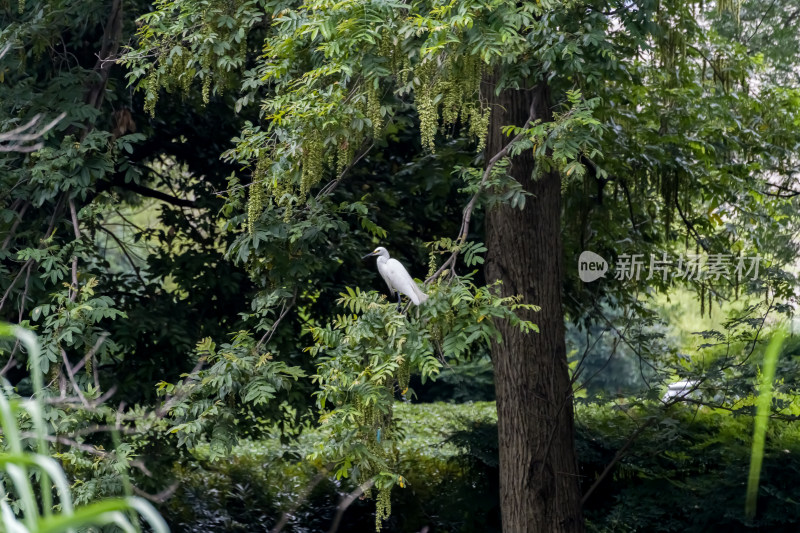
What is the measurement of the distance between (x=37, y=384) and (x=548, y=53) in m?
3.13

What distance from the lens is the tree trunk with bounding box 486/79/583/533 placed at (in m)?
4.76

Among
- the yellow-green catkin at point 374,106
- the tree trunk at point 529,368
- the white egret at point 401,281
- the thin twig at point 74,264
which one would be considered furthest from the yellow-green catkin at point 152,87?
the tree trunk at point 529,368

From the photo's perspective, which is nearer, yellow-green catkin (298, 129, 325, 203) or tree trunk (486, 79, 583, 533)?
yellow-green catkin (298, 129, 325, 203)

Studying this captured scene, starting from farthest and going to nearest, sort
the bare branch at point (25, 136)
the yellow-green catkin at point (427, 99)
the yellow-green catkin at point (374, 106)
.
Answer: the yellow-green catkin at point (374, 106)
the yellow-green catkin at point (427, 99)
the bare branch at point (25, 136)

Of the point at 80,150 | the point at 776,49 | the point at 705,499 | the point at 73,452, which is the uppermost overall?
the point at 776,49

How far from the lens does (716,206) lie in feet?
20.2

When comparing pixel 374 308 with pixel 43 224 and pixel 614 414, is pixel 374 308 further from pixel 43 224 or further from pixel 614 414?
pixel 614 414

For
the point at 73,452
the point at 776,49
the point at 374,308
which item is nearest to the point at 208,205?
the point at 73,452

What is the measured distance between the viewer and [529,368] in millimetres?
4824

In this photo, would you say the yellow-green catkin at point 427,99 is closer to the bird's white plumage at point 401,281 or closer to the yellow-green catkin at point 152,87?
the bird's white plumage at point 401,281

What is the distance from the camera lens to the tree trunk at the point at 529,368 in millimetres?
4762

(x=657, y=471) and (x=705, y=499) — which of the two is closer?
(x=705, y=499)

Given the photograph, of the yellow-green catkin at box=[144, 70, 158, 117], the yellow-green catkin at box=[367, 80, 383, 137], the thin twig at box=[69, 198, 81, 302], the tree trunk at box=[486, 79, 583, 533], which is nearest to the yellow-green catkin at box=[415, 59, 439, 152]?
the yellow-green catkin at box=[367, 80, 383, 137]

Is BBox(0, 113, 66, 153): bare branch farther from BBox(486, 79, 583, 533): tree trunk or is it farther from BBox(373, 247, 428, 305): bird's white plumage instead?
BBox(486, 79, 583, 533): tree trunk
